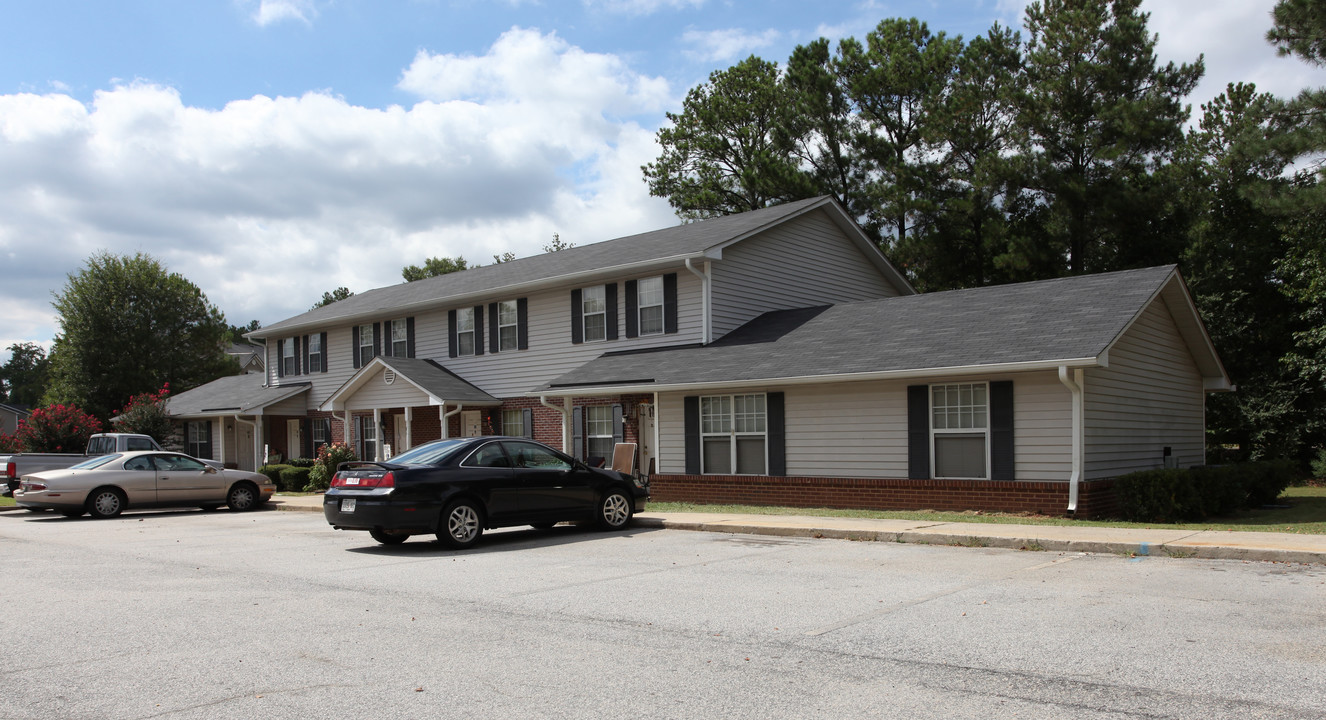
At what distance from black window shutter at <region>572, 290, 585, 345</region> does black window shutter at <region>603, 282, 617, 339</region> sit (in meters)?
0.83

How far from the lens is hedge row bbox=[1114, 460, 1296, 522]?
49.1ft

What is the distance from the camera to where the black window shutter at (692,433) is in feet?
63.7

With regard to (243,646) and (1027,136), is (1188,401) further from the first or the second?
(243,646)

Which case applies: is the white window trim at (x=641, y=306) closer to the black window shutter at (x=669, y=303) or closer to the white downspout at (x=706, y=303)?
the black window shutter at (x=669, y=303)

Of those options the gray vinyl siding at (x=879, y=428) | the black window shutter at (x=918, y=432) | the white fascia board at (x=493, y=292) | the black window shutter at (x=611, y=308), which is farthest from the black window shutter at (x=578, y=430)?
the black window shutter at (x=918, y=432)

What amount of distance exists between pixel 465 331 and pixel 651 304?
6906mm

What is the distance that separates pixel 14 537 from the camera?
15625mm

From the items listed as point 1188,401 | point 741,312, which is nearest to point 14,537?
point 741,312

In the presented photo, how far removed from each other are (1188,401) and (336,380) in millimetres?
24686

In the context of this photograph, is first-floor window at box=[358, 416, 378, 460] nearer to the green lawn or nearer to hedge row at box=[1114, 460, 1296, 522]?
the green lawn

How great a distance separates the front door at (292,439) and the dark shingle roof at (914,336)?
15.1m

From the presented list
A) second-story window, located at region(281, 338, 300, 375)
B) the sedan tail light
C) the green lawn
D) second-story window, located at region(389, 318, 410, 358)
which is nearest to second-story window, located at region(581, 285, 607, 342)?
the green lawn

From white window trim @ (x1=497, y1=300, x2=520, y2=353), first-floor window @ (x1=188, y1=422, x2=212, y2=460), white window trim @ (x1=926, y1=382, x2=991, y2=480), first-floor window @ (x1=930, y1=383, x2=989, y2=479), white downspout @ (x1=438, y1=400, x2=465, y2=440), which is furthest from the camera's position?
first-floor window @ (x1=188, y1=422, x2=212, y2=460)

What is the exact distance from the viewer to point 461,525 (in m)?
12.5
